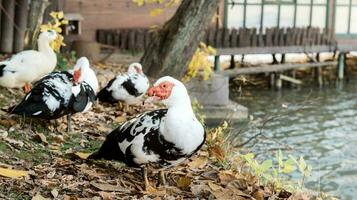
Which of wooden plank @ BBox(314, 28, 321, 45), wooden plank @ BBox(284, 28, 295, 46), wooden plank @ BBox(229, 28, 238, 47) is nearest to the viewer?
wooden plank @ BBox(229, 28, 238, 47)

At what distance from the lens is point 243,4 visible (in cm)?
2273

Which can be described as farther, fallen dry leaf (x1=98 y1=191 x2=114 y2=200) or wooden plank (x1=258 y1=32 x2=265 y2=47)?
wooden plank (x1=258 y1=32 x2=265 y2=47)

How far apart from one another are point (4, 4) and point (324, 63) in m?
12.6

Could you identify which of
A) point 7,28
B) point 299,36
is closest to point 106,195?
point 7,28

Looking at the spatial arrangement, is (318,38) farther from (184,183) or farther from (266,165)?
(184,183)

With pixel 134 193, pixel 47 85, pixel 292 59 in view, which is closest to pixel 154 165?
pixel 134 193

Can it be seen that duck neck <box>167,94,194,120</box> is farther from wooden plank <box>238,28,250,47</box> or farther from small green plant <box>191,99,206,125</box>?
wooden plank <box>238,28,250,47</box>

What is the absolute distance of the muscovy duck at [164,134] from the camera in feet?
15.8

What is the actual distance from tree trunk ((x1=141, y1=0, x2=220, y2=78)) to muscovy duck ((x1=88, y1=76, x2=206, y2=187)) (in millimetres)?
6090

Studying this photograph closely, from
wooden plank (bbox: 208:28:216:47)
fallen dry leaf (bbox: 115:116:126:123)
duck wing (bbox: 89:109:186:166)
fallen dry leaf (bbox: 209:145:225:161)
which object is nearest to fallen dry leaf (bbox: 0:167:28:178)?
duck wing (bbox: 89:109:186:166)

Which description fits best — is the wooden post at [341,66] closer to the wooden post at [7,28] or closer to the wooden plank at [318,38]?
the wooden plank at [318,38]

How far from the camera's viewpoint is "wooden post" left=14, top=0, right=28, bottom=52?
12.9 meters

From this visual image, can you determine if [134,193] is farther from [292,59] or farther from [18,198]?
[292,59]

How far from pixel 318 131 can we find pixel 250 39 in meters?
5.83
